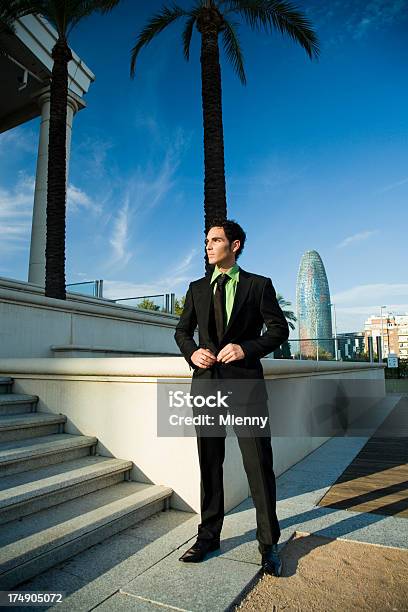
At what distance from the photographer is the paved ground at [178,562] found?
2080 millimetres

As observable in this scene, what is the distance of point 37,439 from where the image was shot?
144 inches

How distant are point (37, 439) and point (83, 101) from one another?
52.1 ft

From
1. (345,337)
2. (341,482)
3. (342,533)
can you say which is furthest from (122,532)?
(345,337)

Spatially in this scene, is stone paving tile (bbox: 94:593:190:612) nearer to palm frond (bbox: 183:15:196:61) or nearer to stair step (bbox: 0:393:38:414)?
stair step (bbox: 0:393:38:414)

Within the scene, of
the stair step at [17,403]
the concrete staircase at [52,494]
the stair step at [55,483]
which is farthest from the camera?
the stair step at [17,403]

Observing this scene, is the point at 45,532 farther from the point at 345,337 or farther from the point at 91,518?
the point at 345,337

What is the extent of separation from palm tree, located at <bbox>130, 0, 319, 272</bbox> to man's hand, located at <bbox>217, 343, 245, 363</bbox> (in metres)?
6.11

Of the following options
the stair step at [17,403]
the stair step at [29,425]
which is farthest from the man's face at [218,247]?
the stair step at [17,403]

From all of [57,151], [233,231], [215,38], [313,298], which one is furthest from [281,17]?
[313,298]

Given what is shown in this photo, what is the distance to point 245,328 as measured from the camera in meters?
2.51

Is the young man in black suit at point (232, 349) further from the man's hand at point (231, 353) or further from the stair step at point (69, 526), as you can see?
the stair step at point (69, 526)

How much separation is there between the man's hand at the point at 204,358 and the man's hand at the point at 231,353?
0.05 metres

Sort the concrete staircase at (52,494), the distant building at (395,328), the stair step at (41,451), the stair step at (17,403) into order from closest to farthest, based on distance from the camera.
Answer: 1. the concrete staircase at (52,494)
2. the stair step at (41,451)
3. the stair step at (17,403)
4. the distant building at (395,328)

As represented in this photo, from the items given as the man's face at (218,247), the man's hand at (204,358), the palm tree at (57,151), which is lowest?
the man's hand at (204,358)
